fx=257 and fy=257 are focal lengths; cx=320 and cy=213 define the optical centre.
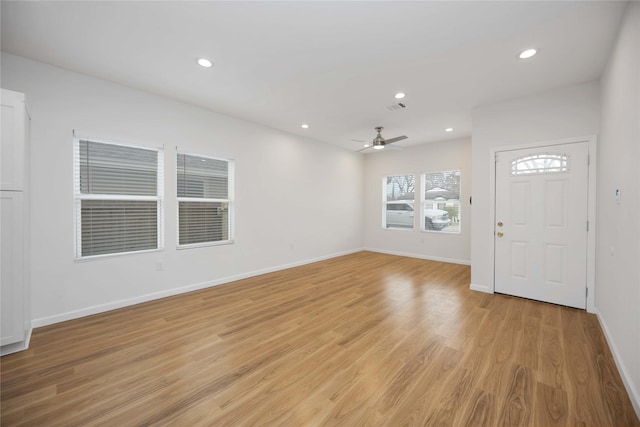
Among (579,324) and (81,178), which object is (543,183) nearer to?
(579,324)

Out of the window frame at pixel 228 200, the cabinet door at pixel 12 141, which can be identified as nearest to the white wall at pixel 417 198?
the window frame at pixel 228 200

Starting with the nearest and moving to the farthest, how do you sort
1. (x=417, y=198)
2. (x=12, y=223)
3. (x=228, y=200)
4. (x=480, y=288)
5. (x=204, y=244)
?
1. (x=12, y=223)
2. (x=480, y=288)
3. (x=204, y=244)
4. (x=228, y=200)
5. (x=417, y=198)

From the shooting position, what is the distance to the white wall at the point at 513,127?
3.27 meters

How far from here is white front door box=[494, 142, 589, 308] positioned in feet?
10.9

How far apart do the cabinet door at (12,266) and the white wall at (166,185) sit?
655 mm

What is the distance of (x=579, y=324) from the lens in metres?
2.92

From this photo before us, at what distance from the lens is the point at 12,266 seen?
2316 millimetres

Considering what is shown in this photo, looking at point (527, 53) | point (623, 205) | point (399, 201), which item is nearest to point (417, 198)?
point (399, 201)

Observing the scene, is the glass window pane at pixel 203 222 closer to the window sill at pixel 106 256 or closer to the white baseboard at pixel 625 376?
the window sill at pixel 106 256

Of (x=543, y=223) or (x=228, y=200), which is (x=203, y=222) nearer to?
(x=228, y=200)

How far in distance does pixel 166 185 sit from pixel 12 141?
62.9 inches

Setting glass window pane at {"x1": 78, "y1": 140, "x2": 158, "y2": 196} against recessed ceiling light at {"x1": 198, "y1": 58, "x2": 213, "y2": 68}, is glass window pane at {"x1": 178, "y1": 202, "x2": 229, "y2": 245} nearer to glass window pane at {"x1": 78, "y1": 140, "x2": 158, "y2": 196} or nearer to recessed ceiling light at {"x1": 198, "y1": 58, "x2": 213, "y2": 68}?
glass window pane at {"x1": 78, "y1": 140, "x2": 158, "y2": 196}

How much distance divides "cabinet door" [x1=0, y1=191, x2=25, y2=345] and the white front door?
567cm

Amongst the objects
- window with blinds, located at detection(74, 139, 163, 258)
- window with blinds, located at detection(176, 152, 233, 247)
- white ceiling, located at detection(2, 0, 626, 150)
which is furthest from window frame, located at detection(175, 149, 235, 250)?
white ceiling, located at detection(2, 0, 626, 150)
